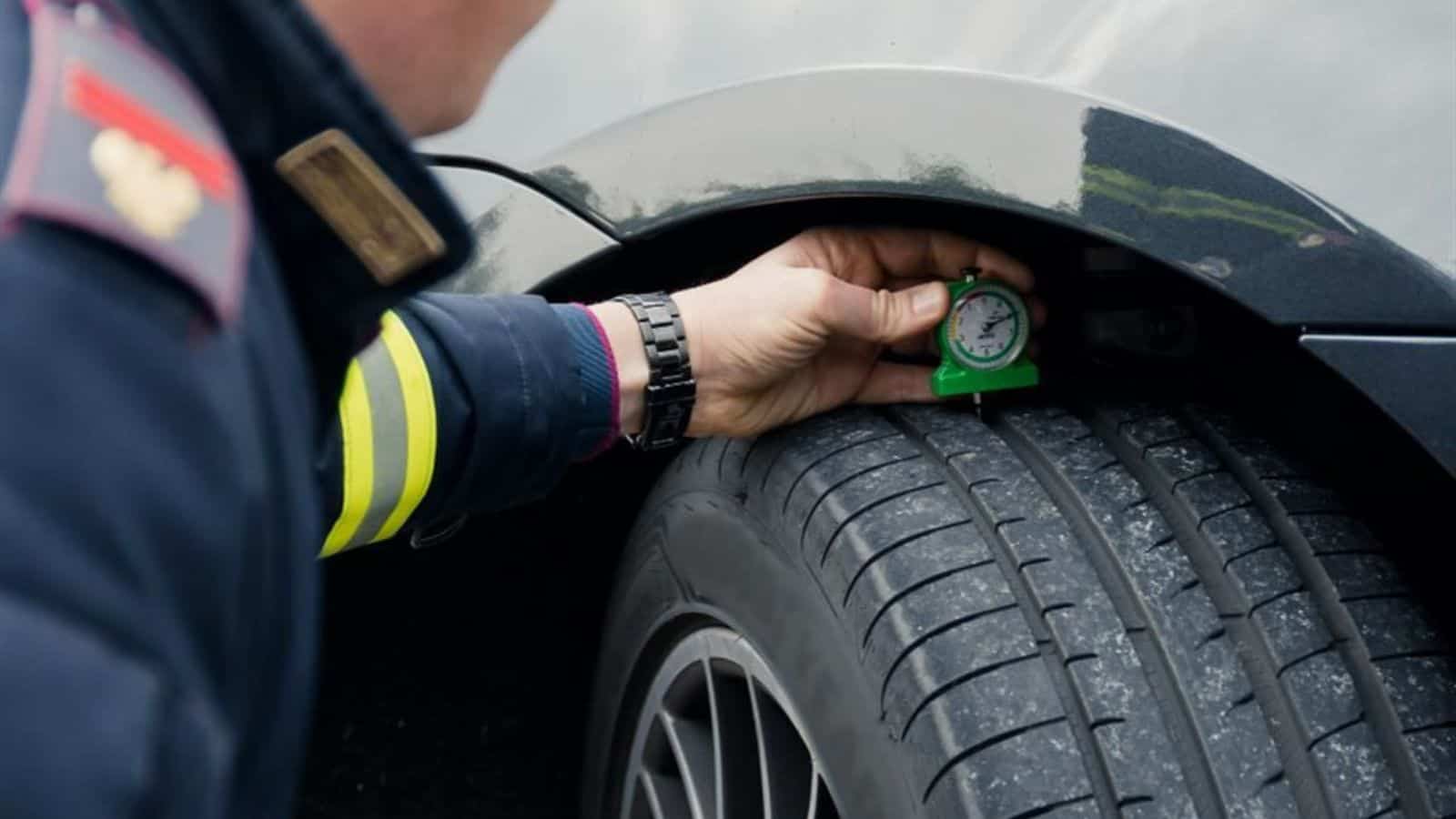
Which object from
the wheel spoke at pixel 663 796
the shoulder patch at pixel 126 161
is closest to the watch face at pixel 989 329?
the wheel spoke at pixel 663 796

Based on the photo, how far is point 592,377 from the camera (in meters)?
1.46

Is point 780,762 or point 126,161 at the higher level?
point 126,161

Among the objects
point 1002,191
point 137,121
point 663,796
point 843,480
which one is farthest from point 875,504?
point 137,121

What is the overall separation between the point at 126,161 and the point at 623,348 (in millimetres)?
996

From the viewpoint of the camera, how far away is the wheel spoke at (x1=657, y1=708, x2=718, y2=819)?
1.55m

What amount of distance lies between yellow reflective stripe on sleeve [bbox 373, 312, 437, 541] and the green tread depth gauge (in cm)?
42

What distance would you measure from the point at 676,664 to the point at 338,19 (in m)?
1.01

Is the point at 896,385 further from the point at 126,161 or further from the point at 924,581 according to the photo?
the point at 126,161

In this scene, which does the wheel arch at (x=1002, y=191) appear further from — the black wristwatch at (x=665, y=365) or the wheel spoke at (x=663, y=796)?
the wheel spoke at (x=663, y=796)

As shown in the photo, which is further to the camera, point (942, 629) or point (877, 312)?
point (877, 312)

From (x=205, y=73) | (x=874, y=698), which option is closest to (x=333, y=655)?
(x=874, y=698)

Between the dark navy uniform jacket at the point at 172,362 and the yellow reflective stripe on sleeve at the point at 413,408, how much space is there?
0.65 metres

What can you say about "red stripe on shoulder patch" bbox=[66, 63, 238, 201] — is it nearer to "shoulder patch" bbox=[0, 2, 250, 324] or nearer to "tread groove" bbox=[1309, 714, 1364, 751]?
"shoulder patch" bbox=[0, 2, 250, 324]

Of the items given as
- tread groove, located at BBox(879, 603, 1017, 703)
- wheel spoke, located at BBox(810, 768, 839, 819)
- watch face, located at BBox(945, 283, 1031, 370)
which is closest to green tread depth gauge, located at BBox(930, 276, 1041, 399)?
watch face, located at BBox(945, 283, 1031, 370)
